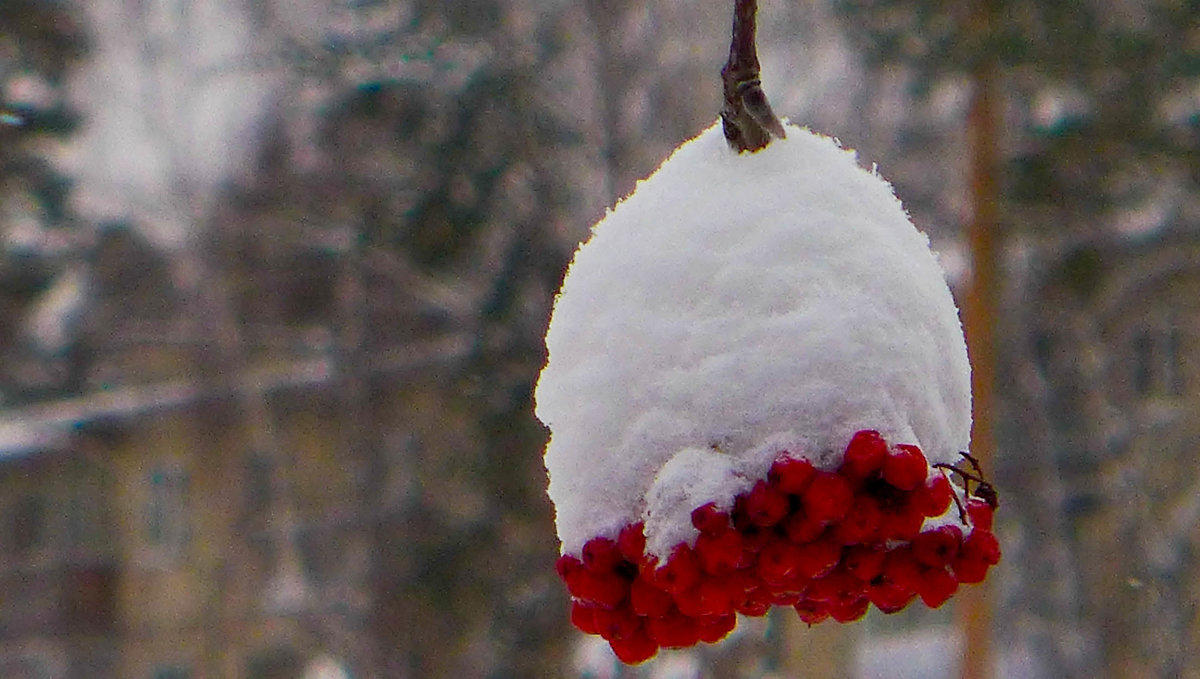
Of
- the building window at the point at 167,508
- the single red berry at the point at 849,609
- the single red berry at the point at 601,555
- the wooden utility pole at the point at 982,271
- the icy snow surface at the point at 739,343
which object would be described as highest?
the building window at the point at 167,508

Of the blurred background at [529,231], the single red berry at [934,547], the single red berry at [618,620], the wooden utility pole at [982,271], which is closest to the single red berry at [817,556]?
the single red berry at [934,547]

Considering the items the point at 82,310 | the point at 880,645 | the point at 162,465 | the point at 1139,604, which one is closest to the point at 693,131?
the point at 1139,604

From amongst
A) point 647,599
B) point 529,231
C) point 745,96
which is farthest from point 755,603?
point 529,231

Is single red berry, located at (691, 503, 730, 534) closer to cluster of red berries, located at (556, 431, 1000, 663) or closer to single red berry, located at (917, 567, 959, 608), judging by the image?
cluster of red berries, located at (556, 431, 1000, 663)

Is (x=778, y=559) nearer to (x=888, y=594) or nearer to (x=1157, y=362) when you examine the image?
(x=888, y=594)

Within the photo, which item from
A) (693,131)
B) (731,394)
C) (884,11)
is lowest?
(731,394)

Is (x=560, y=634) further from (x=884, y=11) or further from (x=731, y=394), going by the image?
(x=731, y=394)

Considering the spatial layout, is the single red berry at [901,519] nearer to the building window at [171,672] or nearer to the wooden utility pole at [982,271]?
the wooden utility pole at [982,271]
